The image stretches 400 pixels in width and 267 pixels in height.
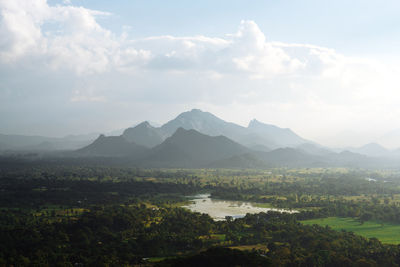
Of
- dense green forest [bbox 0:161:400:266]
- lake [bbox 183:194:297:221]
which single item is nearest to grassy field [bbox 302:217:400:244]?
dense green forest [bbox 0:161:400:266]

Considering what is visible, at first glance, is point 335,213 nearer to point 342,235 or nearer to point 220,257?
point 342,235

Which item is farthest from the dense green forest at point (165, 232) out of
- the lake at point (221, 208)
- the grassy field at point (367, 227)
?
the lake at point (221, 208)

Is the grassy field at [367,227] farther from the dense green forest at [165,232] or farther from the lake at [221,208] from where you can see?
the lake at [221,208]

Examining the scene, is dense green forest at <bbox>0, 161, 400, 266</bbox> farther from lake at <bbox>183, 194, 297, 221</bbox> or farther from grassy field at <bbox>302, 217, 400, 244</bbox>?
lake at <bbox>183, 194, 297, 221</bbox>

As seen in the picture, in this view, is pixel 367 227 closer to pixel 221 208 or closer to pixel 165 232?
pixel 221 208

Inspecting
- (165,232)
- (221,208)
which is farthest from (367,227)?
(165,232)
